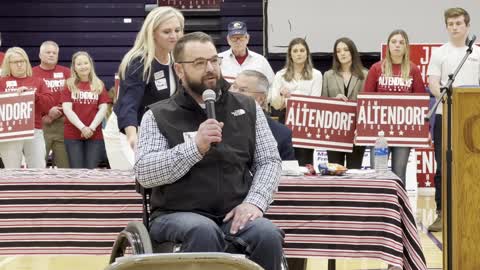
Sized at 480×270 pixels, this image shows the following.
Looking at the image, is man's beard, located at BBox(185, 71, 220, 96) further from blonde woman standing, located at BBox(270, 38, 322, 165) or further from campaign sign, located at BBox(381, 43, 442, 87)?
campaign sign, located at BBox(381, 43, 442, 87)

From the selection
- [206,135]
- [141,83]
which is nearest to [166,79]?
[141,83]

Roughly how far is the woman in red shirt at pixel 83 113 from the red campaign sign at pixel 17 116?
724mm

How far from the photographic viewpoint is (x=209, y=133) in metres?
3.81

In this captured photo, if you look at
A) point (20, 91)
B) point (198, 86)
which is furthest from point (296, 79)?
point (198, 86)

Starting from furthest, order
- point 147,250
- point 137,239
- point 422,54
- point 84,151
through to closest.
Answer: point 422,54, point 84,151, point 137,239, point 147,250

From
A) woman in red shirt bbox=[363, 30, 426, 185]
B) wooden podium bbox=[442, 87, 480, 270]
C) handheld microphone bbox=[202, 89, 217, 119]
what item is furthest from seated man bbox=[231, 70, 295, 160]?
woman in red shirt bbox=[363, 30, 426, 185]

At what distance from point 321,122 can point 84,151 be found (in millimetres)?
2800

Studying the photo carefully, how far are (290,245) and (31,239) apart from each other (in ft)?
4.68

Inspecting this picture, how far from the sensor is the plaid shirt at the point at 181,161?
3965 millimetres

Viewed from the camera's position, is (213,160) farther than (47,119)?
No

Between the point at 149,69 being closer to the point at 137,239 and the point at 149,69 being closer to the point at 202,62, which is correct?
the point at 202,62

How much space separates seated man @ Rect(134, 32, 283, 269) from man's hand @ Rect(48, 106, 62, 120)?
6.44 m

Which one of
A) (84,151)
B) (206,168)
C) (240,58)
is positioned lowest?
(84,151)

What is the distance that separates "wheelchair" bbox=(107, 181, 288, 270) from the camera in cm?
308
